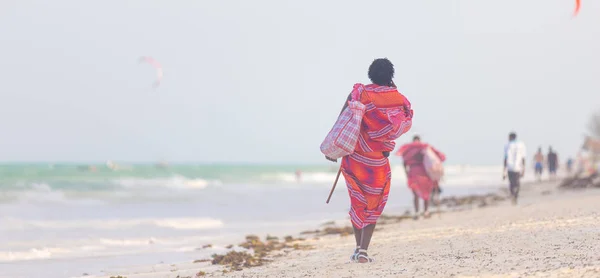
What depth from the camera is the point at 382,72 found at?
5754mm

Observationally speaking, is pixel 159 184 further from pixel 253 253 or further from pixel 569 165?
pixel 253 253

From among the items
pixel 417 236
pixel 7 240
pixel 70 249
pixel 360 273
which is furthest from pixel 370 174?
pixel 7 240

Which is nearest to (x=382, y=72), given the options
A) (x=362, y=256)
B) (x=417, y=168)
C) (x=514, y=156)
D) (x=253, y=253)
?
(x=362, y=256)

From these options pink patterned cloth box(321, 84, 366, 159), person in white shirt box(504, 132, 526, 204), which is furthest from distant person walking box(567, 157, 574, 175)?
pink patterned cloth box(321, 84, 366, 159)

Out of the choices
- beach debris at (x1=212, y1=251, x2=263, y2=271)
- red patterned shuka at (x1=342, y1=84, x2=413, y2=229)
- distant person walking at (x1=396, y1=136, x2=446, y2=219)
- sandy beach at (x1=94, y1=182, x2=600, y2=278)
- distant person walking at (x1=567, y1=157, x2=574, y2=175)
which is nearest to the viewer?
sandy beach at (x1=94, y1=182, x2=600, y2=278)

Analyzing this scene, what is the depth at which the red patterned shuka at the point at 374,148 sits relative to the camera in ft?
18.6

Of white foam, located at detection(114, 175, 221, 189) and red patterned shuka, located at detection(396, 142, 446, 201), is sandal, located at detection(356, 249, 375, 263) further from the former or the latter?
white foam, located at detection(114, 175, 221, 189)

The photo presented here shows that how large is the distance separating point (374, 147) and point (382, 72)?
2.12ft

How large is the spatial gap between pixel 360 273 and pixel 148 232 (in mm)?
6885

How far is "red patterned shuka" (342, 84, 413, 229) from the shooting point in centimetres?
568

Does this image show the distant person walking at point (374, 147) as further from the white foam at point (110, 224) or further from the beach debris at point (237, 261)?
the white foam at point (110, 224)

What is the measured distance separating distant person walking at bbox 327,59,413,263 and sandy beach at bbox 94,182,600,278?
1.40 feet

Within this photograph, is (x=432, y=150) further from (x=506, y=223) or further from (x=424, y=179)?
(x=506, y=223)

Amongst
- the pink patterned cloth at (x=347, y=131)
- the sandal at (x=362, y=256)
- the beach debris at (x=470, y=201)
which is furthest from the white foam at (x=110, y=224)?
the pink patterned cloth at (x=347, y=131)
